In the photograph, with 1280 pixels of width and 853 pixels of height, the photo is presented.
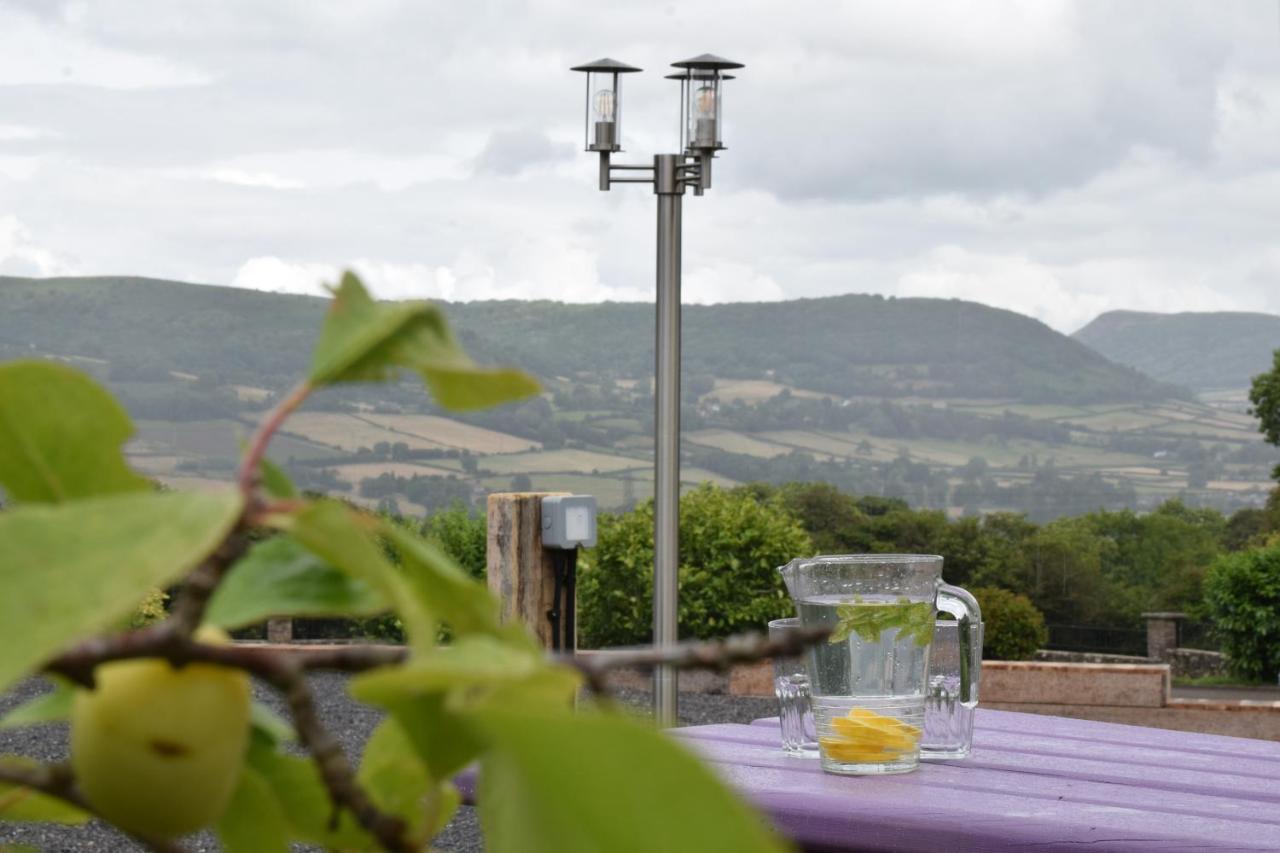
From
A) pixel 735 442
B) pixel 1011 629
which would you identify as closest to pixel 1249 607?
pixel 1011 629

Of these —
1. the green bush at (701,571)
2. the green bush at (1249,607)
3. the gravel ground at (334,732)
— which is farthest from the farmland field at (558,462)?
the gravel ground at (334,732)

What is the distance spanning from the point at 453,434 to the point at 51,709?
124 feet

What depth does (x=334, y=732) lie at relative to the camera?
6762mm

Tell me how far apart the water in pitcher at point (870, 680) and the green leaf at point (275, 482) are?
199 centimetres

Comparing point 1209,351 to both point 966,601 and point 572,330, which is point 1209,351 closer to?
point 572,330

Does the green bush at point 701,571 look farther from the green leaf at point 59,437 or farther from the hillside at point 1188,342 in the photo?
the hillside at point 1188,342

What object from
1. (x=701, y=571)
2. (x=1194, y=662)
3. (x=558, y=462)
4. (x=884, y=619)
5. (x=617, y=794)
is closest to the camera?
(x=617, y=794)

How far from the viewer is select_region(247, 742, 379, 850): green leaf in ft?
0.81

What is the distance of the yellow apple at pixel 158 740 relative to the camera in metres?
0.19

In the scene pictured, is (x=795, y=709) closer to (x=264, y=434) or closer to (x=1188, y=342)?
(x=264, y=434)

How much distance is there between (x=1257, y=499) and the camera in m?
37.3

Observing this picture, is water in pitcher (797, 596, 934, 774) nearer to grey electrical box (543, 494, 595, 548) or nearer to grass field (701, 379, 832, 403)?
grey electrical box (543, 494, 595, 548)

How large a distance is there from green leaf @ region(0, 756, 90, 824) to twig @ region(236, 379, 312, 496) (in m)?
0.07

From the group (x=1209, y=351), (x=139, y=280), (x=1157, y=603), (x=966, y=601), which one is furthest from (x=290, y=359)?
(x=1209, y=351)
